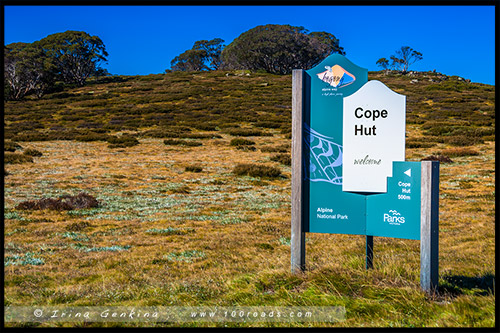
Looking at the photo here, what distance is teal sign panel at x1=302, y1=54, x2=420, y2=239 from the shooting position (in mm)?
4543

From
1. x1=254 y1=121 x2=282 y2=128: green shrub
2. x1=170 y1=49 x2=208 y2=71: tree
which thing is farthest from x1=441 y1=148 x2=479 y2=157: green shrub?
x1=170 y1=49 x2=208 y2=71: tree

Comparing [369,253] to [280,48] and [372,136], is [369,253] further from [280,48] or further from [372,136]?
[280,48]

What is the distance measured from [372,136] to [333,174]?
66cm

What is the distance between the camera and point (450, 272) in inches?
209

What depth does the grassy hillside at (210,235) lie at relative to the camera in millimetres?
4410

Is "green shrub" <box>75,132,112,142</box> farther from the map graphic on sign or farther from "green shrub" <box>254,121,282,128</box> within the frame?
the map graphic on sign

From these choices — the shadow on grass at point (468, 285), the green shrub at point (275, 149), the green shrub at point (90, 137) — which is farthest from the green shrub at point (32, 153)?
the shadow on grass at point (468, 285)

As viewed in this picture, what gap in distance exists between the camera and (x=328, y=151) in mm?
4797

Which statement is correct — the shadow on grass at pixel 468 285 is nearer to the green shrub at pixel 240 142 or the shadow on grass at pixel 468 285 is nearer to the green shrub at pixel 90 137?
the green shrub at pixel 240 142

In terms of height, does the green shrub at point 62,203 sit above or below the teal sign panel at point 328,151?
below

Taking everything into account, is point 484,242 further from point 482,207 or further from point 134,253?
point 134,253

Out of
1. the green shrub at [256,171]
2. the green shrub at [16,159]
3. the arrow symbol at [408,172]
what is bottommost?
the green shrub at [256,171]

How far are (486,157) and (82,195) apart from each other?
2112cm

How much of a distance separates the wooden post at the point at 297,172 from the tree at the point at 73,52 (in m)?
83.6
